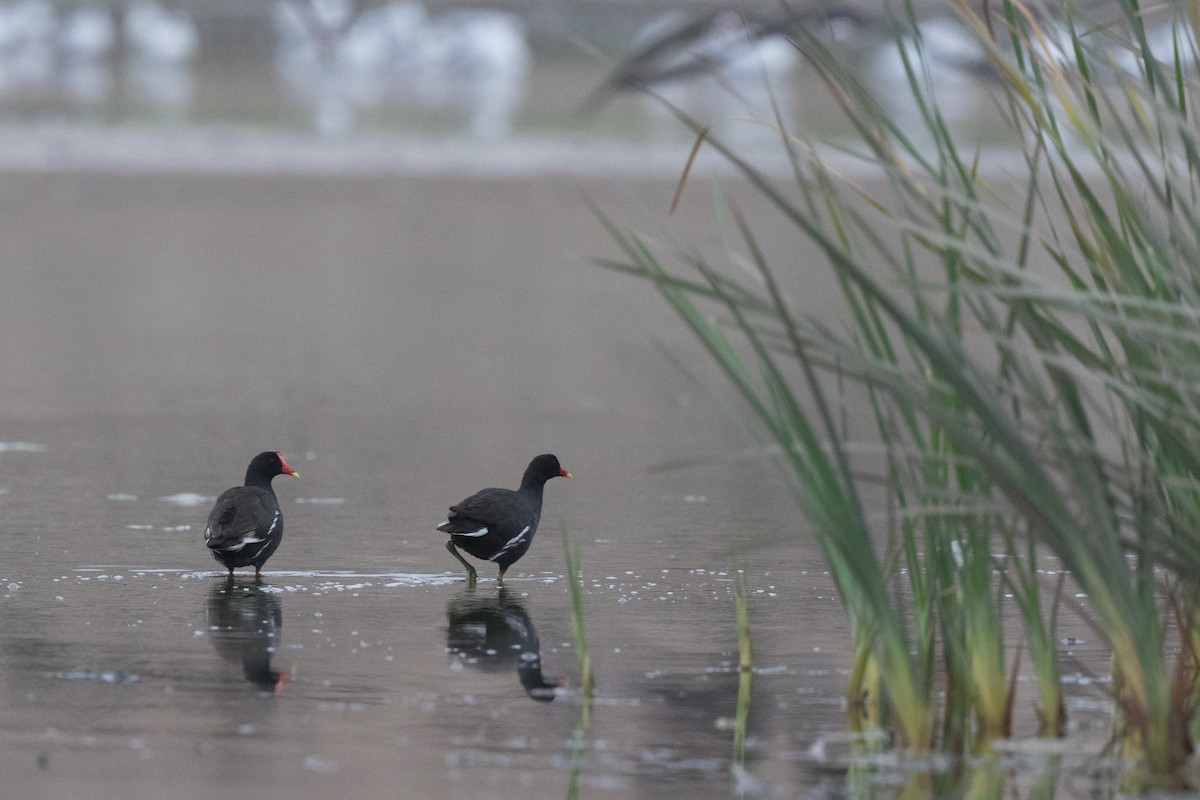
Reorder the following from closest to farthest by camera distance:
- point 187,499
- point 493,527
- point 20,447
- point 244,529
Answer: point 244,529, point 493,527, point 187,499, point 20,447

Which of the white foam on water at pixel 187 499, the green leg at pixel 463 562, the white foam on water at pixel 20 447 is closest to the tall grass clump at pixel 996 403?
the green leg at pixel 463 562

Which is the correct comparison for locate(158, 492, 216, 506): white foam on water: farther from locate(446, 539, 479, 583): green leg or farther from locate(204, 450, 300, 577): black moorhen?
locate(446, 539, 479, 583): green leg

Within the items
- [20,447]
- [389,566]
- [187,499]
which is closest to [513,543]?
[389,566]

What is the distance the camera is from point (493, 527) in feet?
22.4

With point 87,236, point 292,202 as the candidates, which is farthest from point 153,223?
point 292,202

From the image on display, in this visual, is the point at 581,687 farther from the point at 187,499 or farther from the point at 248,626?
the point at 187,499

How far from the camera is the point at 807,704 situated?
525 centimetres

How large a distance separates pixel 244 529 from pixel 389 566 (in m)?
0.61

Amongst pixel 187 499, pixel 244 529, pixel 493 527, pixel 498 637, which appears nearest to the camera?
pixel 498 637

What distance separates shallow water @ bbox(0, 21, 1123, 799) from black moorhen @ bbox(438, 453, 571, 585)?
0.39ft

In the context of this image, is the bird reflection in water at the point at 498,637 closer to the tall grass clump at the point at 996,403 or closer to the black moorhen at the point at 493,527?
the black moorhen at the point at 493,527

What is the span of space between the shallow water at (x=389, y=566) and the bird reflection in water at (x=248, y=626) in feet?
0.05

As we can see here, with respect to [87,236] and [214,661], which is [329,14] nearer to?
[87,236]

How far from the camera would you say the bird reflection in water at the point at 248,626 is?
18.1 ft
